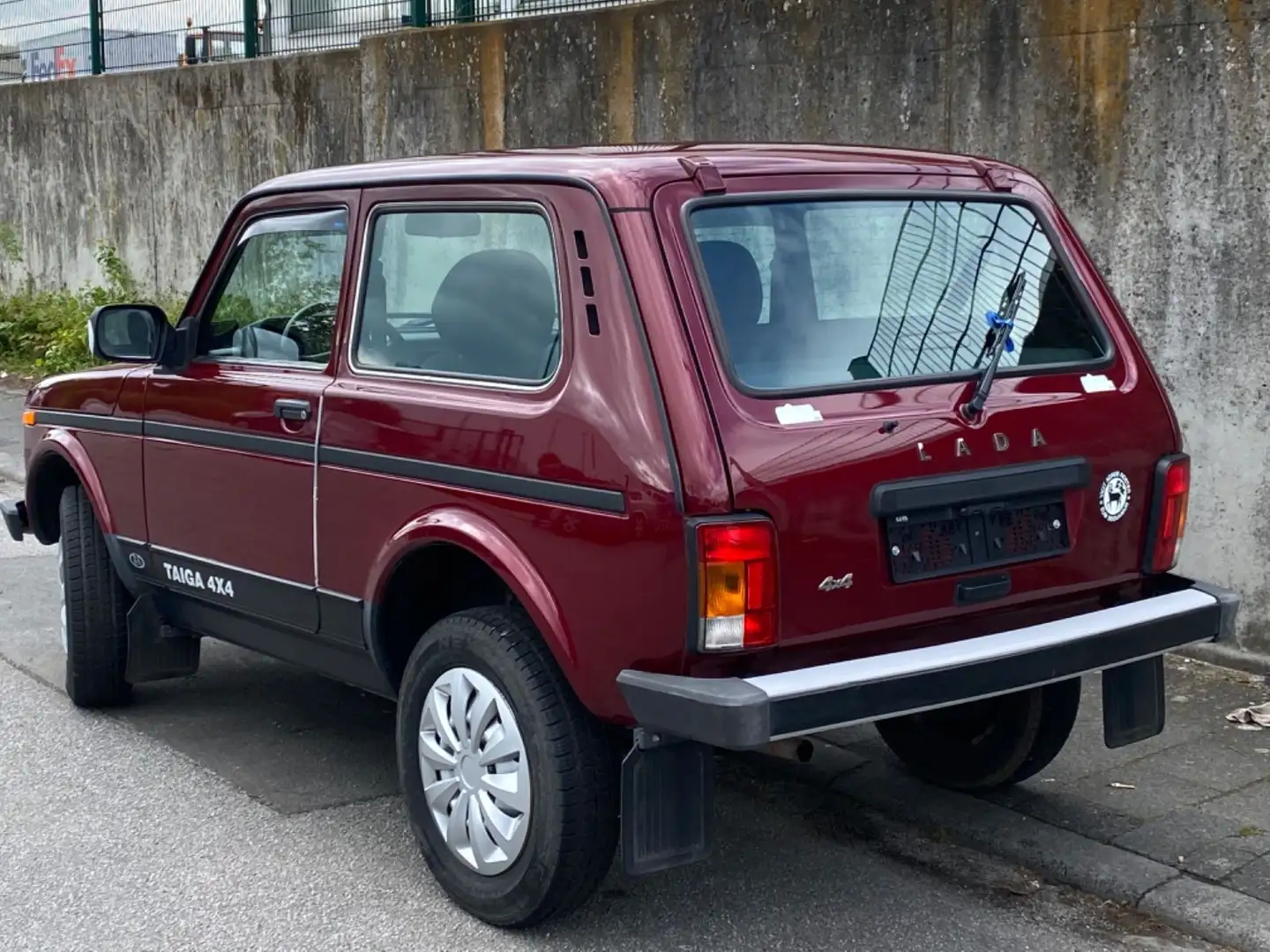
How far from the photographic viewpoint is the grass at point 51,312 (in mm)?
13938

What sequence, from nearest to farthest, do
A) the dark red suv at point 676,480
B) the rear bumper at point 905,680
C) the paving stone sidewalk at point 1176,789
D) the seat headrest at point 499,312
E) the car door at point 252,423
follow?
the rear bumper at point 905,680, the dark red suv at point 676,480, the seat headrest at point 499,312, the paving stone sidewalk at point 1176,789, the car door at point 252,423

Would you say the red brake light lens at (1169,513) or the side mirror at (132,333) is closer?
the red brake light lens at (1169,513)

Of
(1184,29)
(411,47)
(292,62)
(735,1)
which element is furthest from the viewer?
(292,62)

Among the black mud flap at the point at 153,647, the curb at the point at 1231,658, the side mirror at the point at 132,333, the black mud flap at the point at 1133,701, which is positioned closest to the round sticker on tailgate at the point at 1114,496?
the black mud flap at the point at 1133,701

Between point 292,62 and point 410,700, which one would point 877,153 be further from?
point 292,62

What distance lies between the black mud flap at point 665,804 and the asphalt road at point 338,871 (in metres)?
0.45

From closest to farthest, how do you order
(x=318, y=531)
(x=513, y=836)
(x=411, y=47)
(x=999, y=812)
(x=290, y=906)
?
(x=513, y=836) < (x=290, y=906) < (x=318, y=531) < (x=999, y=812) < (x=411, y=47)

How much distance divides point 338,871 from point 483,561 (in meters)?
1.07

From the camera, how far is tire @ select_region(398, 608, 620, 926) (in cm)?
383

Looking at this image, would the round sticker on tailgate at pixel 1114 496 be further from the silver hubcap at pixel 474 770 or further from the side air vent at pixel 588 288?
the silver hubcap at pixel 474 770

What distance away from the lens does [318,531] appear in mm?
4586

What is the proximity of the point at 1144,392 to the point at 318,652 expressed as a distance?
2435mm

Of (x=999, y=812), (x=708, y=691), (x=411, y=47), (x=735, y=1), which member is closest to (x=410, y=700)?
(x=708, y=691)

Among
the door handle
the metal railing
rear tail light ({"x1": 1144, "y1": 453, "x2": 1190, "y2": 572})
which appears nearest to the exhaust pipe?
rear tail light ({"x1": 1144, "y1": 453, "x2": 1190, "y2": 572})
